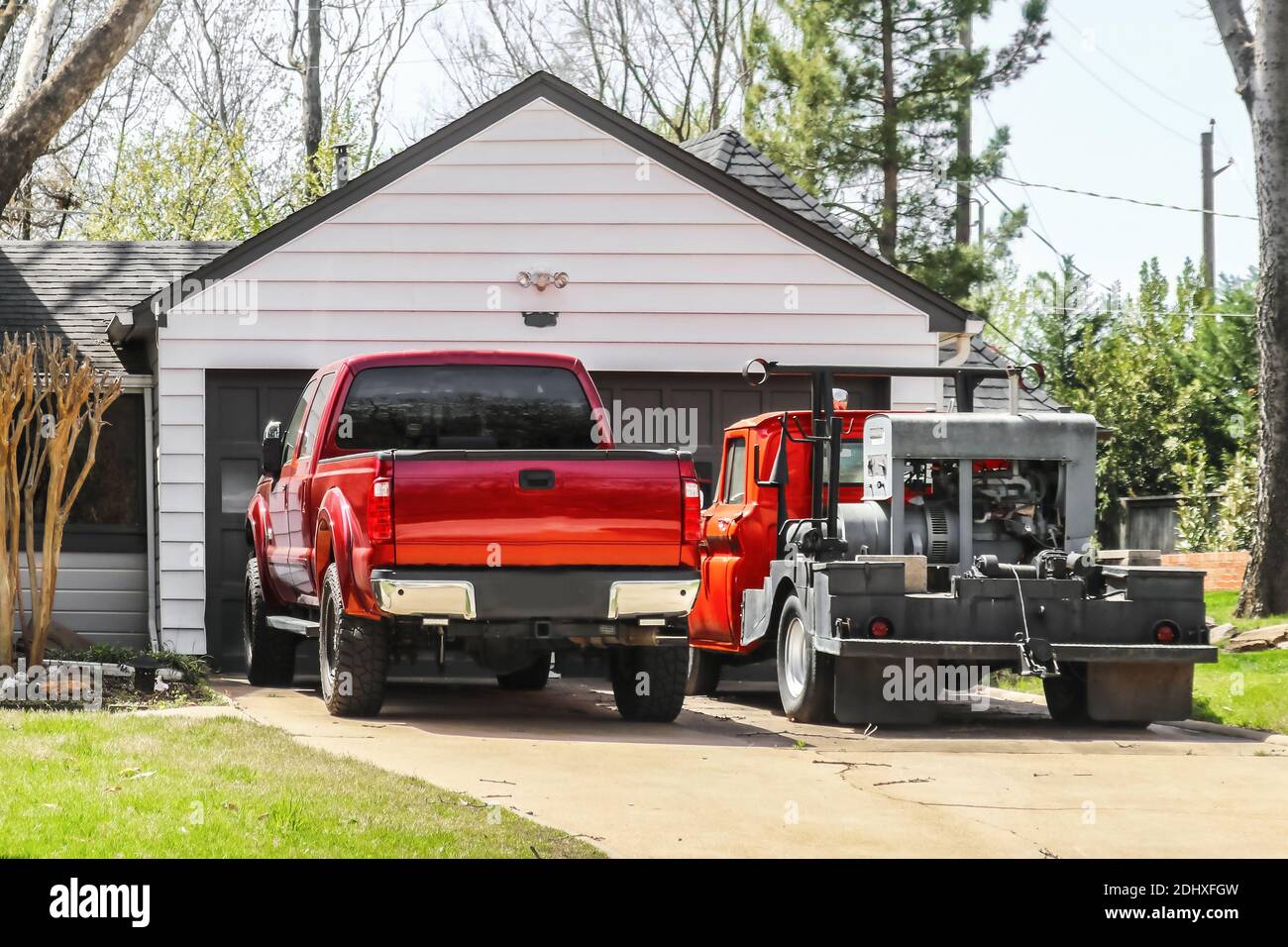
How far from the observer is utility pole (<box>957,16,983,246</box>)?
109ft

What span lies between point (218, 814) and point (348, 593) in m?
3.38

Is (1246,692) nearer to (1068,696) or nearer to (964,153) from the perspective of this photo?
(1068,696)

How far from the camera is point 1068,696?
11211mm

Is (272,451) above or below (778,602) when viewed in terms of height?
above

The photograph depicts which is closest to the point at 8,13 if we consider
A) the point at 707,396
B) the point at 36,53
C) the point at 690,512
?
the point at 36,53

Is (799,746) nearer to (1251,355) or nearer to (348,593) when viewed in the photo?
(348,593)

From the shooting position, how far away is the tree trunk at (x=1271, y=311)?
17594 millimetres

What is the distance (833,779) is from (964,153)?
2728 cm

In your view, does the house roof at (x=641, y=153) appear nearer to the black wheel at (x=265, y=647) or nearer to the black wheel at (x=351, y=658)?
the black wheel at (x=265, y=647)

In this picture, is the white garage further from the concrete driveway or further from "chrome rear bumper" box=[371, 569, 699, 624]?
"chrome rear bumper" box=[371, 569, 699, 624]

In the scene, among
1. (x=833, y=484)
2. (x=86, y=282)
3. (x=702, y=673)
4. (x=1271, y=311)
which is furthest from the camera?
(x=1271, y=311)

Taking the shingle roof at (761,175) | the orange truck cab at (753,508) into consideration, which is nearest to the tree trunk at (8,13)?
the shingle roof at (761,175)

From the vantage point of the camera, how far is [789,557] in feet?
36.9
